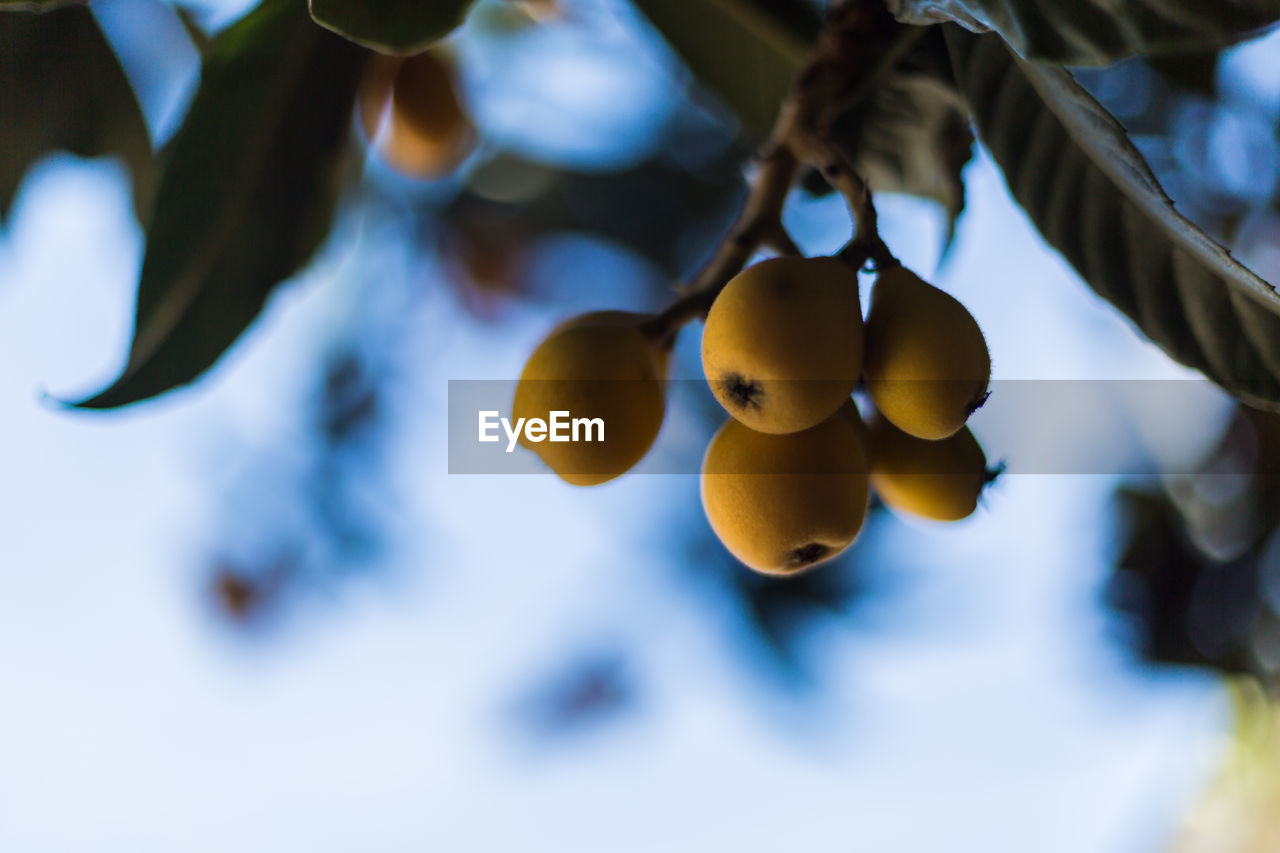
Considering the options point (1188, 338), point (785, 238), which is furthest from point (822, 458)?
point (1188, 338)

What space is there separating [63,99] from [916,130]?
101cm

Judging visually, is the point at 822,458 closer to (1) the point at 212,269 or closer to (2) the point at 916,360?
(2) the point at 916,360

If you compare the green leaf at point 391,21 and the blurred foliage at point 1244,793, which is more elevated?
the green leaf at point 391,21

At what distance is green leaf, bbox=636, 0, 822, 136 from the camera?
1.08m

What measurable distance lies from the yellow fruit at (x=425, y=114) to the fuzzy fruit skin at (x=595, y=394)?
693 millimetres

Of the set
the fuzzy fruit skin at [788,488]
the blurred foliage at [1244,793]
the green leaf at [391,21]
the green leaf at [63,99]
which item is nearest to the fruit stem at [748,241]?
the fuzzy fruit skin at [788,488]

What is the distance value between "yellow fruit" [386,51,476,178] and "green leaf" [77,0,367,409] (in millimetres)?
211

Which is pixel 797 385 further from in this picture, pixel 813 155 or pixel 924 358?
pixel 813 155

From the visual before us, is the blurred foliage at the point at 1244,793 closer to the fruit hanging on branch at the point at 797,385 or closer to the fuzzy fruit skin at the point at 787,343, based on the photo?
the fruit hanging on branch at the point at 797,385

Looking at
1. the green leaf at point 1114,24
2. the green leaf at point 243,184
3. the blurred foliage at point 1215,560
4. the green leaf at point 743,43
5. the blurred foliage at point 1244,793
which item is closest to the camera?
the green leaf at point 1114,24

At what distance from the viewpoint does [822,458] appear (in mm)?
Answer: 610

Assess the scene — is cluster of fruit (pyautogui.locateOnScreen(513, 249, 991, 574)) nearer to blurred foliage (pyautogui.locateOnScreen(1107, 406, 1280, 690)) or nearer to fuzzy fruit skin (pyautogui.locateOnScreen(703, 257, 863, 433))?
fuzzy fruit skin (pyautogui.locateOnScreen(703, 257, 863, 433))

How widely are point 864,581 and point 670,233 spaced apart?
855mm

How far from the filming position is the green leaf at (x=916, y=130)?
89 cm
